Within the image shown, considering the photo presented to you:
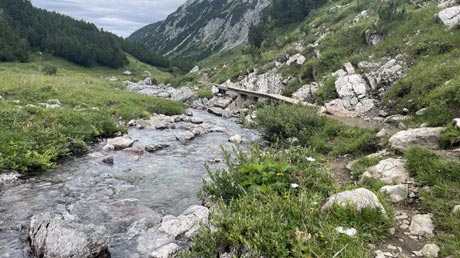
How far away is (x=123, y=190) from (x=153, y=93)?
109 ft

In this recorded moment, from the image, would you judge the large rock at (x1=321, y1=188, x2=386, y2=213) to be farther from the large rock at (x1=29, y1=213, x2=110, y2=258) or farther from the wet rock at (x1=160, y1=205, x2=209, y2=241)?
the large rock at (x1=29, y1=213, x2=110, y2=258)

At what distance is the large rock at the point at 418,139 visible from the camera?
9.78 m

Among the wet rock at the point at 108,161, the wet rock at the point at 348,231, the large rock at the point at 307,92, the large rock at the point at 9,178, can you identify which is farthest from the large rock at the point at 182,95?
the wet rock at the point at 348,231

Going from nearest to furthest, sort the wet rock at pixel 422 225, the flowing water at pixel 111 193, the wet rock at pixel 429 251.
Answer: the wet rock at pixel 429 251
the wet rock at pixel 422 225
the flowing water at pixel 111 193

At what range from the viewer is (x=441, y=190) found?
6832mm

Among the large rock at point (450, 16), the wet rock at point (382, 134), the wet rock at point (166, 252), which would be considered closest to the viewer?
the wet rock at point (166, 252)

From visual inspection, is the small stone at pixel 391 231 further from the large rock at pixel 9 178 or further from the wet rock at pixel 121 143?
the wet rock at pixel 121 143

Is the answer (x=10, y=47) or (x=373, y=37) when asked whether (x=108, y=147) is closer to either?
(x=373, y=37)

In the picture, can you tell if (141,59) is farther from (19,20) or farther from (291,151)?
(291,151)

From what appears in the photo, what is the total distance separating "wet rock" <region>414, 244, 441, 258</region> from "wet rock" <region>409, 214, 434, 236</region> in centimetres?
57

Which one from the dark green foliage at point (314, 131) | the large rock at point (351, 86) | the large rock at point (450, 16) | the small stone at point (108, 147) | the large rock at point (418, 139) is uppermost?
the large rock at point (450, 16)

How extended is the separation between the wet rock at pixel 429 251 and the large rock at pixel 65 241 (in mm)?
6234

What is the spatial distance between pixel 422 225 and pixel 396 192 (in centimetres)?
126

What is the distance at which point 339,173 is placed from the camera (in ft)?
35.0
